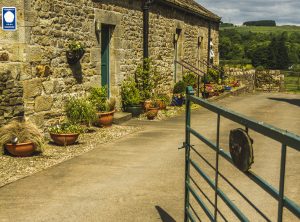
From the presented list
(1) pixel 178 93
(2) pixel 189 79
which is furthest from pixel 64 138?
(2) pixel 189 79

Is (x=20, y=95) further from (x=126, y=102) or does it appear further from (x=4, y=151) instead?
(x=126, y=102)

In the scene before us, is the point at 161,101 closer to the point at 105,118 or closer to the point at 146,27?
the point at 146,27

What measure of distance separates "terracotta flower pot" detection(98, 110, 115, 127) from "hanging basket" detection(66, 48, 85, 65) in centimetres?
142

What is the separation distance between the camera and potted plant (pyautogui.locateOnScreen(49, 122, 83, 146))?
323 inches

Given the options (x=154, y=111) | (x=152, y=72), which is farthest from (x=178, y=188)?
(x=152, y=72)

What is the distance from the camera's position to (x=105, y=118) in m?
10.1

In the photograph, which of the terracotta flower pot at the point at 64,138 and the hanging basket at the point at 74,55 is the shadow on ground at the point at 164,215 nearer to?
the terracotta flower pot at the point at 64,138

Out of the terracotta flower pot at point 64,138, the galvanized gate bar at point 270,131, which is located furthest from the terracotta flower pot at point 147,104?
the galvanized gate bar at point 270,131

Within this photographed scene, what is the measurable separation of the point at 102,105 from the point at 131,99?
5.85ft

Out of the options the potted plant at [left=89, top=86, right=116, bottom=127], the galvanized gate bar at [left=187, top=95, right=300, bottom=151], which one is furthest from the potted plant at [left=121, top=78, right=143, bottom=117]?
the galvanized gate bar at [left=187, top=95, right=300, bottom=151]

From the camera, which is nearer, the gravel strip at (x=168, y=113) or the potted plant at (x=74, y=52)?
the potted plant at (x=74, y=52)

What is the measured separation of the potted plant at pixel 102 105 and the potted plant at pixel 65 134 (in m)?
1.58

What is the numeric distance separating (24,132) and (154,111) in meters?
5.10

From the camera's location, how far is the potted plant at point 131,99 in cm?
1207
